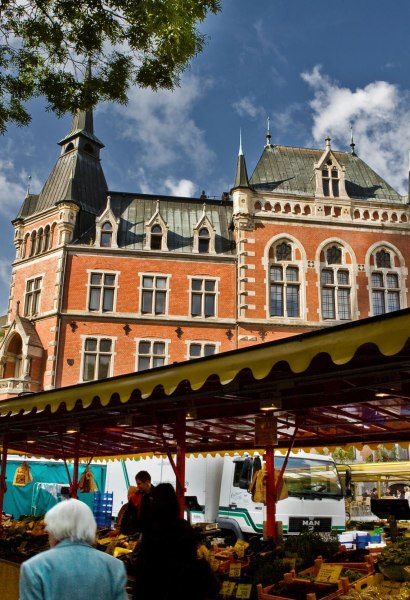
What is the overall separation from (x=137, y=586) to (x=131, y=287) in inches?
997

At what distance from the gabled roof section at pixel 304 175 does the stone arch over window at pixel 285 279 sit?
2910 mm

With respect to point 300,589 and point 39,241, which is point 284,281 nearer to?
point 39,241

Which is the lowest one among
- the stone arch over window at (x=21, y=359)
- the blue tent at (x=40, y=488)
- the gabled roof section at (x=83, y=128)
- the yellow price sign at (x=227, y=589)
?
the yellow price sign at (x=227, y=589)

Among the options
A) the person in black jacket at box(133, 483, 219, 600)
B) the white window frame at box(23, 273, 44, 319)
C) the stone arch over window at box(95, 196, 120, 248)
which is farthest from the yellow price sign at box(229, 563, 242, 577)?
the stone arch over window at box(95, 196, 120, 248)

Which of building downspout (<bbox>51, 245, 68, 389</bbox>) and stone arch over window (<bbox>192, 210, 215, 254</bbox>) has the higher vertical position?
stone arch over window (<bbox>192, 210, 215, 254</bbox>)

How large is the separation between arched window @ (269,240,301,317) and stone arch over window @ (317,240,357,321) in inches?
46.2

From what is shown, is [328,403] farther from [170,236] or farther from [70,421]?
[170,236]

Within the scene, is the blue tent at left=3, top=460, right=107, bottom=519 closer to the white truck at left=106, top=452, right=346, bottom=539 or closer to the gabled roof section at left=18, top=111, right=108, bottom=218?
the white truck at left=106, top=452, right=346, bottom=539

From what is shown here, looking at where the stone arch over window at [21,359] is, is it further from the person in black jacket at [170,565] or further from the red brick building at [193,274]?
the person in black jacket at [170,565]

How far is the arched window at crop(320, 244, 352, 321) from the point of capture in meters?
28.2

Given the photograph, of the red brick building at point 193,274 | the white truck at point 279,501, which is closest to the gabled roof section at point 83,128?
the red brick building at point 193,274

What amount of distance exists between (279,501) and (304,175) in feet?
70.1

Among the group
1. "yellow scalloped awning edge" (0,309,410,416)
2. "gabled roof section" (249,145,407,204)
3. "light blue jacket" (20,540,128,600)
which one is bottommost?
"light blue jacket" (20,540,128,600)

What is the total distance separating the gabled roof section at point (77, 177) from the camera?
100 ft
